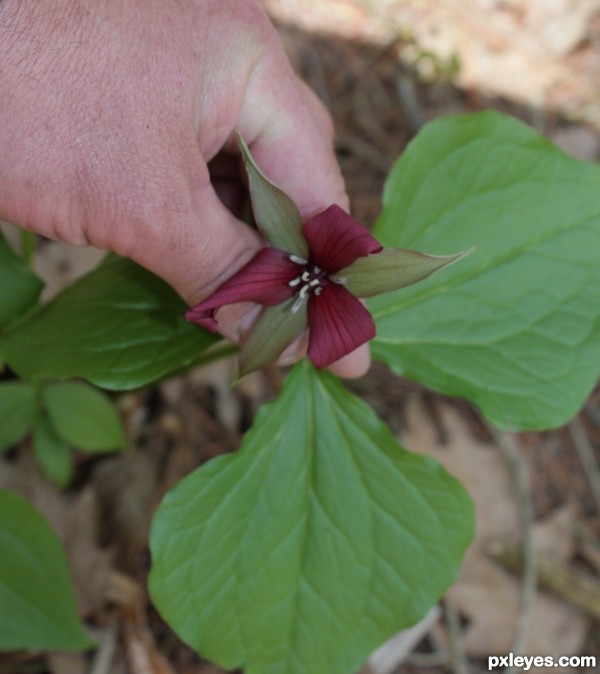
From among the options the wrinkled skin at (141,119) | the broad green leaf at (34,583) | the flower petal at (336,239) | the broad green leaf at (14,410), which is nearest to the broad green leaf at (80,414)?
the broad green leaf at (14,410)

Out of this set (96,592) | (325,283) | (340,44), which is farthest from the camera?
(340,44)

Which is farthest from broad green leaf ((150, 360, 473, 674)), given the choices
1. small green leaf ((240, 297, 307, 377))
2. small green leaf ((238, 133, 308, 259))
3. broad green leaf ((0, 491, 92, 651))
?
small green leaf ((238, 133, 308, 259))

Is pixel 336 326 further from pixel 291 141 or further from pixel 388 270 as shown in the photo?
pixel 291 141

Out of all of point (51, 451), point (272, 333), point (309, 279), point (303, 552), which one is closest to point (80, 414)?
point (51, 451)

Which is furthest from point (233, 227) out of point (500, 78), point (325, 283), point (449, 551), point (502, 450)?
point (500, 78)

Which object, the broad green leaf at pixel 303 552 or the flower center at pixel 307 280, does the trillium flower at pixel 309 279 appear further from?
the broad green leaf at pixel 303 552

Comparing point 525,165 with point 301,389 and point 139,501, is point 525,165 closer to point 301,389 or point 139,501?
point 301,389

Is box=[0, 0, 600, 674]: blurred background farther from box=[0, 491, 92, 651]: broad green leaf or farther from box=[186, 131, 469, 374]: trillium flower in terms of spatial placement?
box=[186, 131, 469, 374]: trillium flower
